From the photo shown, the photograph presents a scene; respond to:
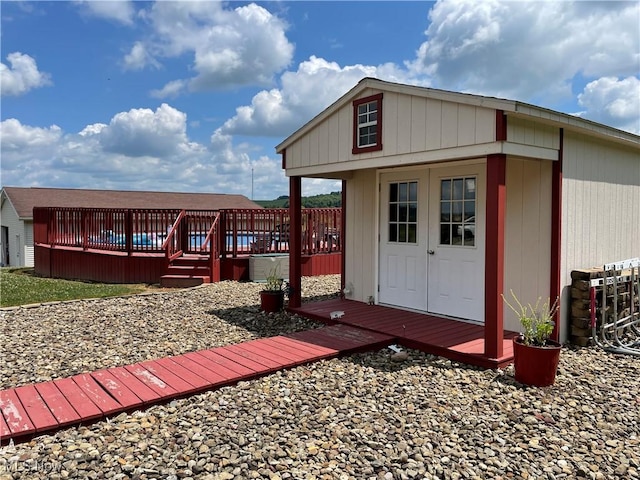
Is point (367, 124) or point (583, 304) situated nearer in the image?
point (583, 304)

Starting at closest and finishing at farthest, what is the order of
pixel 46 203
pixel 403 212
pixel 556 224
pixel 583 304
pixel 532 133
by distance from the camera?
pixel 532 133
pixel 556 224
pixel 583 304
pixel 403 212
pixel 46 203

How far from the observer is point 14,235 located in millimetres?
23188

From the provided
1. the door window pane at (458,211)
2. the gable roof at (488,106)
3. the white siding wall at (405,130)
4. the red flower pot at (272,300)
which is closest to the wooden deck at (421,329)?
the red flower pot at (272,300)

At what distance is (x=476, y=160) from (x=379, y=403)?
339 cm

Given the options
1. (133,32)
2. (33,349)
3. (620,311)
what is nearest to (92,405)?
(33,349)

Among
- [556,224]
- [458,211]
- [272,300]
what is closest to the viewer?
[556,224]

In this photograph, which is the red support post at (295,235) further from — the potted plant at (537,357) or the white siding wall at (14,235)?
the white siding wall at (14,235)

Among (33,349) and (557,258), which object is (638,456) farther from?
(33,349)

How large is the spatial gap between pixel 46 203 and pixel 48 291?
17714mm

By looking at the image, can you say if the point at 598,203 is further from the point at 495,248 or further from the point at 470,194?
the point at 495,248

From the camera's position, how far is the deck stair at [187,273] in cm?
973

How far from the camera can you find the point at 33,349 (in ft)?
16.7

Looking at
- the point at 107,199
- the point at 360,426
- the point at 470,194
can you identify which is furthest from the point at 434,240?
the point at 107,199

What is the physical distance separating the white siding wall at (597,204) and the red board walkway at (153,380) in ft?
8.56
